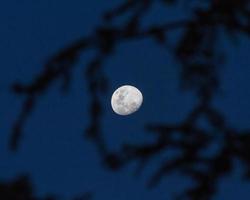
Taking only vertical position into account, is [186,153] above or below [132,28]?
below

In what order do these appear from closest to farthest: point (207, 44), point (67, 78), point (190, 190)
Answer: point (67, 78) → point (190, 190) → point (207, 44)

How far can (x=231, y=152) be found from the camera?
5.08 ft

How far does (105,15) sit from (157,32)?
19 cm

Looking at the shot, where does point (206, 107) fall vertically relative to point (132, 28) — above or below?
below

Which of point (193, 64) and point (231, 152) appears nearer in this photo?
point (231, 152)

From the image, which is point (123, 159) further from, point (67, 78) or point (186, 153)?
point (67, 78)

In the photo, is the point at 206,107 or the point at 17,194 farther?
the point at 206,107

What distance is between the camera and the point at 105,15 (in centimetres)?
155

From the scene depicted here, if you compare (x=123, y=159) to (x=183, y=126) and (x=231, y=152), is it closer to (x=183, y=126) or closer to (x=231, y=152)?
(x=183, y=126)

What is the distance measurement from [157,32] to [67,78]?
13.9 inches

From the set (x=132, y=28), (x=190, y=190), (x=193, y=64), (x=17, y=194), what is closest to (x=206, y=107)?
(x=193, y=64)

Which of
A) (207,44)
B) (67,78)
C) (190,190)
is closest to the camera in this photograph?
(67,78)

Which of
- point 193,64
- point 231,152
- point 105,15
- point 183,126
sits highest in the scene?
point 105,15

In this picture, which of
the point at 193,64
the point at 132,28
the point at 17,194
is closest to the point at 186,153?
the point at 193,64
